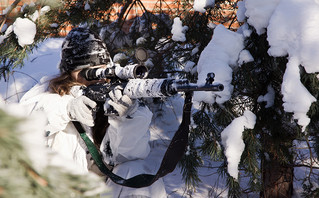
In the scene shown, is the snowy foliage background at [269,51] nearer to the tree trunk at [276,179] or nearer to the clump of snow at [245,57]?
the clump of snow at [245,57]

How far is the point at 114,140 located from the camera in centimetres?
230

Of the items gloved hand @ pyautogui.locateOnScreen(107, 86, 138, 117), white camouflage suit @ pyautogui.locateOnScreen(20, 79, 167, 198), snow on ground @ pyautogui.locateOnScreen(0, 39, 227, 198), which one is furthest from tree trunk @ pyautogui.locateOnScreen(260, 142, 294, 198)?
gloved hand @ pyautogui.locateOnScreen(107, 86, 138, 117)

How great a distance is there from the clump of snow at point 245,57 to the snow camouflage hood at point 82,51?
1028 millimetres

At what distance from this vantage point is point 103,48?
8.15 ft

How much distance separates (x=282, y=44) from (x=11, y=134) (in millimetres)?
1703

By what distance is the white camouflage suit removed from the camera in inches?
85.3

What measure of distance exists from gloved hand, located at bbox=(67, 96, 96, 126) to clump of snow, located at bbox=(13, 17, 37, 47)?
0.96 metres

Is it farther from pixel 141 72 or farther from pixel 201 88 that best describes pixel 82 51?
pixel 201 88

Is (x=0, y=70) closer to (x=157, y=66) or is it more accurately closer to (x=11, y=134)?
(x=157, y=66)

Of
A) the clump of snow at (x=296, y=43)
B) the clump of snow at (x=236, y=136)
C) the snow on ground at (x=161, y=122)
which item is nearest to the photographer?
the clump of snow at (x=296, y=43)

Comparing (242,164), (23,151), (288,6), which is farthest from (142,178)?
(23,151)

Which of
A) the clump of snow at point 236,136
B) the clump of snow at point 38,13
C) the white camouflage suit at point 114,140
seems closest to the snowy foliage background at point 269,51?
the clump of snow at point 236,136

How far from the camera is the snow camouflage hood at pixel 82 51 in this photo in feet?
7.89

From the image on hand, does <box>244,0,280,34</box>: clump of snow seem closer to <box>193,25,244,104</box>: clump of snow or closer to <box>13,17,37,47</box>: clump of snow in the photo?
<box>193,25,244,104</box>: clump of snow
